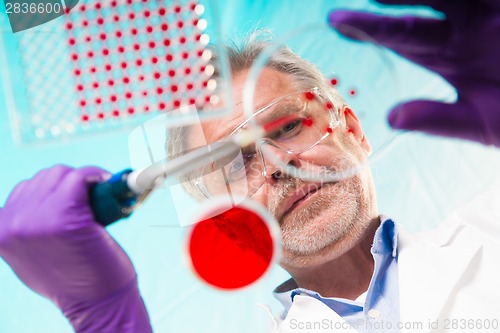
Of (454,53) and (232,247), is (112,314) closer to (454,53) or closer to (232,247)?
(232,247)

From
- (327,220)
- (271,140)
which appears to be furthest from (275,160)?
(327,220)

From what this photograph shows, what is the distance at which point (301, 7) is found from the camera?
1204mm

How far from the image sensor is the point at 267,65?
0.94 meters

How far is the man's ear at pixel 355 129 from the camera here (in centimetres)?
95

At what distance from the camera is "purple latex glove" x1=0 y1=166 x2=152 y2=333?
671 mm

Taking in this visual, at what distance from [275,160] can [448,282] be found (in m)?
0.36

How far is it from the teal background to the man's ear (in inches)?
2.6

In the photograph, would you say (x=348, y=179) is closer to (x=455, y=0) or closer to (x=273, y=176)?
(x=273, y=176)

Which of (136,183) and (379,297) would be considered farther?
(379,297)

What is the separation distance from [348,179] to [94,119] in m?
0.49

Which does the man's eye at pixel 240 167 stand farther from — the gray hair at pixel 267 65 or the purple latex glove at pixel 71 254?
the purple latex glove at pixel 71 254

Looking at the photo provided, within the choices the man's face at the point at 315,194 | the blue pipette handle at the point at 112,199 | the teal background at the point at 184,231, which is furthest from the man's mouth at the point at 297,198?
the blue pipette handle at the point at 112,199

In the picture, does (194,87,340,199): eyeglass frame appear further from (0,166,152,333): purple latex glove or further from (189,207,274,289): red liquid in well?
Answer: (0,166,152,333): purple latex glove

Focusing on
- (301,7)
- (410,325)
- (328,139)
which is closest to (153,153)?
(328,139)
